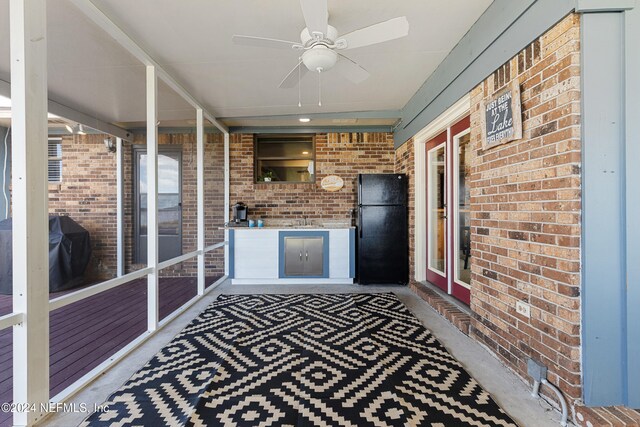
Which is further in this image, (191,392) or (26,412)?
(191,392)

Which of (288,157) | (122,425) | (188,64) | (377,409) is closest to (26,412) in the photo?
(122,425)

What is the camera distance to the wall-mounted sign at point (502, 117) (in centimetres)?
196

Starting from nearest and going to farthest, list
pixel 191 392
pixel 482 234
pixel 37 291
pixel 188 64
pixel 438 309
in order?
pixel 37 291
pixel 191 392
pixel 482 234
pixel 188 64
pixel 438 309

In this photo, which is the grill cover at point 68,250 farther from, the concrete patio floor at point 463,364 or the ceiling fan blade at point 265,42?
the ceiling fan blade at point 265,42

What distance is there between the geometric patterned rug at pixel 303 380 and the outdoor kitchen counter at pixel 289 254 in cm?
146

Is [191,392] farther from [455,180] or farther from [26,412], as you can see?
[455,180]

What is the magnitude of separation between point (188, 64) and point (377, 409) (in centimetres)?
343

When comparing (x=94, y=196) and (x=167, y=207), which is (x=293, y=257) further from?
(x=94, y=196)

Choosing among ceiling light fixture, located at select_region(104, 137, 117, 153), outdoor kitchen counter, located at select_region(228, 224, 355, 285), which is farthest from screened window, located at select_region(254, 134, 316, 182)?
ceiling light fixture, located at select_region(104, 137, 117, 153)

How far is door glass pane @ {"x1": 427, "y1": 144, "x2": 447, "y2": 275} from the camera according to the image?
3717mm

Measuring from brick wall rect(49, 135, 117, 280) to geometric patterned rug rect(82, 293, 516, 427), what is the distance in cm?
227

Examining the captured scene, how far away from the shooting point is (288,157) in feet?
17.6

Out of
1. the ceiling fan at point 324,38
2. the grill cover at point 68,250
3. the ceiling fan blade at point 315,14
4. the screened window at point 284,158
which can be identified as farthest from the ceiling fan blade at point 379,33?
the grill cover at point 68,250

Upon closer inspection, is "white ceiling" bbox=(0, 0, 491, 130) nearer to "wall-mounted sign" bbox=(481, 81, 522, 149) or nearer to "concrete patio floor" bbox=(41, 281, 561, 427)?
"wall-mounted sign" bbox=(481, 81, 522, 149)
